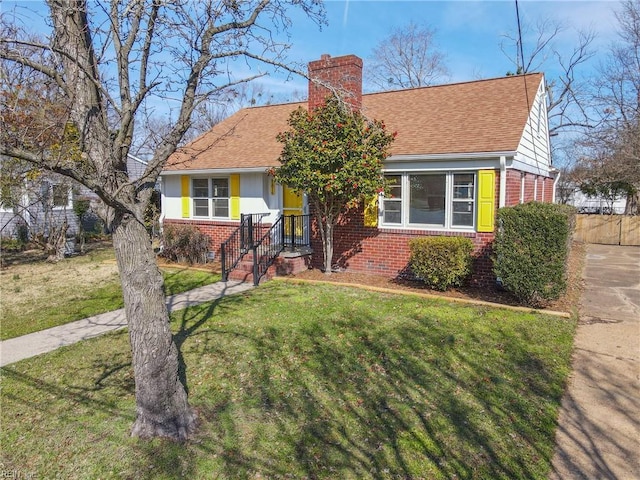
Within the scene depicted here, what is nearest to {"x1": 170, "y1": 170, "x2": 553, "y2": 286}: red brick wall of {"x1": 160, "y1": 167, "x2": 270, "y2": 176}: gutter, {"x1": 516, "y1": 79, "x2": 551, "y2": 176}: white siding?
{"x1": 516, "y1": 79, "x2": 551, "y2": 176}: white siding

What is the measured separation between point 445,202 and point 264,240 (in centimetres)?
468

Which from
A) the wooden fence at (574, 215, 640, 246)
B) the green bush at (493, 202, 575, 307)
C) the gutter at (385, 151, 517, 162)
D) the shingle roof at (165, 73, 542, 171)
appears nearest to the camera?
the green bush at (493, 202, 575, 307)

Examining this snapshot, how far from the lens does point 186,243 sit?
12.9 meters

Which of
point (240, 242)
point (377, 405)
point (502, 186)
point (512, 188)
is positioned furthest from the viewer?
point (240, 242)

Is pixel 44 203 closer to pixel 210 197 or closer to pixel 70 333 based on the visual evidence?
pixel 210 197

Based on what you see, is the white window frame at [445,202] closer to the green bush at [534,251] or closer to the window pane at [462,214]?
the window pane at [462,214]

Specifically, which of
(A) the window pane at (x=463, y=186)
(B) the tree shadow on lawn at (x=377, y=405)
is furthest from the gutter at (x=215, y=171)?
(B) the tree shadow on lawn at (x=377, y=405)

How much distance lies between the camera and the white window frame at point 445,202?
31.1 ft

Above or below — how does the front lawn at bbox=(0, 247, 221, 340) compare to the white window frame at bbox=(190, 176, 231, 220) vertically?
below

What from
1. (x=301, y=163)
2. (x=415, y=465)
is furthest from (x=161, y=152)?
(x=301, y=163)

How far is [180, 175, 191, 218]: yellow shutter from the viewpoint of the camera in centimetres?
1402

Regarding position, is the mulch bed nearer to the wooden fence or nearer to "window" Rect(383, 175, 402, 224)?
"window" Rect(383, 175, 402, 224)

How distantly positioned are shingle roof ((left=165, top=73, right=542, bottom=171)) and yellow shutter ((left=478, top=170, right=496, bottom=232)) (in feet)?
1.66

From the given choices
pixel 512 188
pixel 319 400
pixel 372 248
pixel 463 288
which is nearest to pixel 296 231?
pixel 372 248
